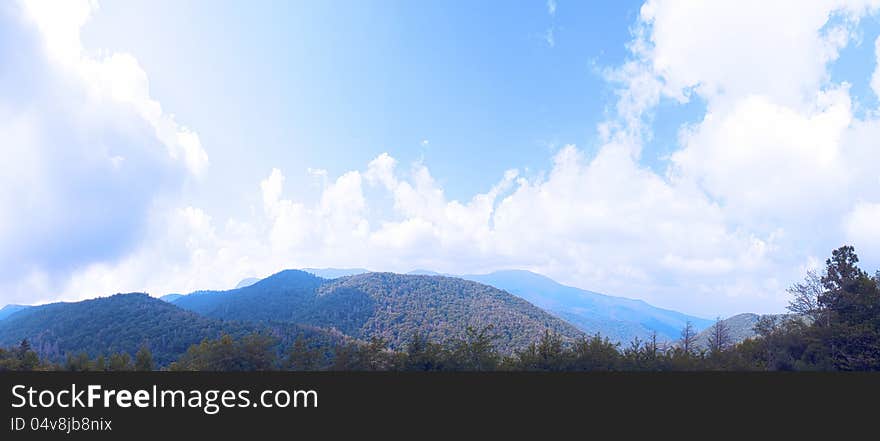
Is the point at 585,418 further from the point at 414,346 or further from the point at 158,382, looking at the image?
the point at 158,382

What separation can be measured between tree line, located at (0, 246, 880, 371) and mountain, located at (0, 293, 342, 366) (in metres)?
61.7

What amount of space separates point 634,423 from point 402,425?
24.2ft

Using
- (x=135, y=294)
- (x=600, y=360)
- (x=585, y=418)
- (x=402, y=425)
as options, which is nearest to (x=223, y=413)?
(x=402, y=425)

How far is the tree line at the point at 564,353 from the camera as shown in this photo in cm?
1956

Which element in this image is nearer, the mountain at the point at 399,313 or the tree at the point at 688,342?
the tree at the point at 688,342

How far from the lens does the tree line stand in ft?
64.2

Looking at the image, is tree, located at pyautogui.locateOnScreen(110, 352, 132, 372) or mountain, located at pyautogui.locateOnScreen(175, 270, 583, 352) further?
mountain, located at pyautogui.locateOnScreen(175, 270, 583, 352)

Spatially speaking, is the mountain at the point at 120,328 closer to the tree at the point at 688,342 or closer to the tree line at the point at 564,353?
the tree line at the point at 564,353

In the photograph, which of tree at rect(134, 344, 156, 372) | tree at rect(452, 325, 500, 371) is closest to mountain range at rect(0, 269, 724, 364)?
tree at rect(452, 325, 500, 371)

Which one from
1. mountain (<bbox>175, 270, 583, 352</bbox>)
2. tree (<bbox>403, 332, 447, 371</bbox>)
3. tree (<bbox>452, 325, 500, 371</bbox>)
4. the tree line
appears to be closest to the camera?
the tree line

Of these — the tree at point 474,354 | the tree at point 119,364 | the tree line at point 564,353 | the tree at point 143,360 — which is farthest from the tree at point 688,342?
the tree at point 119,364

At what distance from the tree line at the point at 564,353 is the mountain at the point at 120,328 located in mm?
61653

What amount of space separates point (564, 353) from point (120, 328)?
127 metres

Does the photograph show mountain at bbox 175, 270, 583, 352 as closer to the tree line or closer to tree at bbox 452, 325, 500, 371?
the tree line
